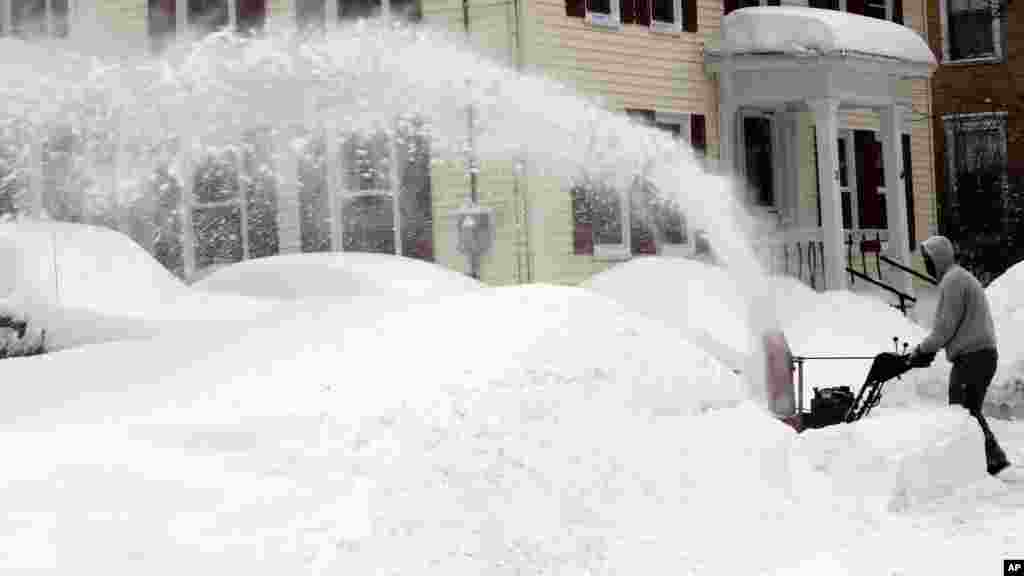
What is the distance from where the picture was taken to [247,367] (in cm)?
766

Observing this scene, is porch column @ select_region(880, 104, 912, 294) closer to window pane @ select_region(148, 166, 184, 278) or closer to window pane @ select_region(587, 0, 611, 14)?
window pane @ select_region(587, 0, 611, 14)

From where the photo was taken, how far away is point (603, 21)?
20234mm

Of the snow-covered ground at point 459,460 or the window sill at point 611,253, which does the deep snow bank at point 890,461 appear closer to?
the snow-covered ground at point 459,460

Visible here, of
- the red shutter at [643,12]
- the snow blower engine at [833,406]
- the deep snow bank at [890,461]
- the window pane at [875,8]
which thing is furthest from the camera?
the window pane at [875,8]

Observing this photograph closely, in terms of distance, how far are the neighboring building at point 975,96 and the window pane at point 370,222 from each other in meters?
13.2

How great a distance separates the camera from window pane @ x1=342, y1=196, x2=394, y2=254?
1927cm

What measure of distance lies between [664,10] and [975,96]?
10621mm

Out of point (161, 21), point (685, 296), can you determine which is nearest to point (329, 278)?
point (685, 296)

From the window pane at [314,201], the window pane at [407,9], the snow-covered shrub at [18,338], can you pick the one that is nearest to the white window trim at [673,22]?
the window pane at [407,9]

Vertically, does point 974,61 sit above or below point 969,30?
below

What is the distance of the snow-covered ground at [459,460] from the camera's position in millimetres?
5852

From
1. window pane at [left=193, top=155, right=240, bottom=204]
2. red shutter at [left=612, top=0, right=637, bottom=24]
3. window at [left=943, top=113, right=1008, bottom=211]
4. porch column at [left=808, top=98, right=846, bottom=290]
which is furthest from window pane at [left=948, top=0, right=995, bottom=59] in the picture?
window pane at [left=193, top=155, right=240, bottom=204]

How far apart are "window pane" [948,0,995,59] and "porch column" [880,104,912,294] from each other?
6413 millimetres

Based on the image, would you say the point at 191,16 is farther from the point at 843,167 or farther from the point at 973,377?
the point at 973,377
